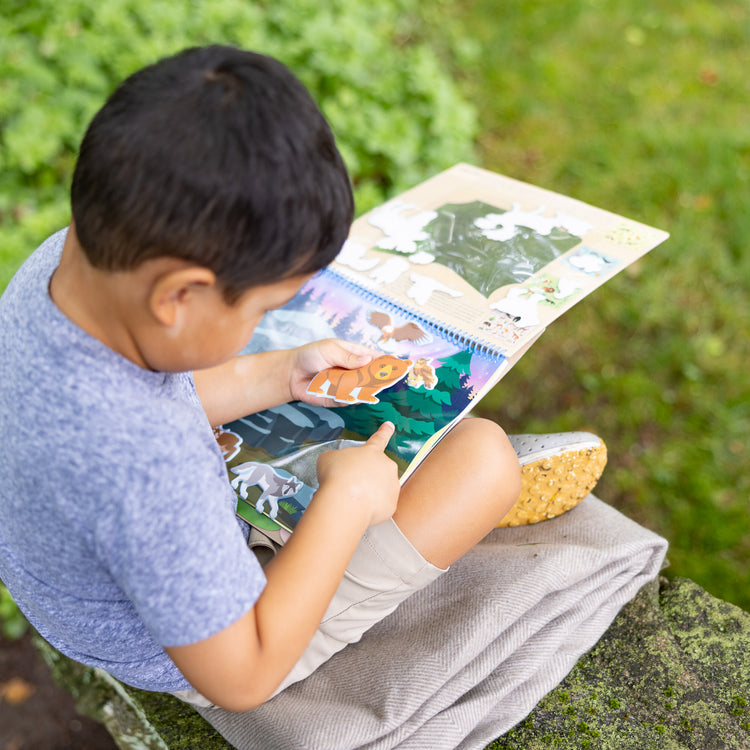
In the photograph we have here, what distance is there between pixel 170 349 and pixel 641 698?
912mm

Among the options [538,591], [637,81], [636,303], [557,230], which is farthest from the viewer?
[637,81]

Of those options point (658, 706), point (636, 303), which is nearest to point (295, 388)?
point (658, 706)

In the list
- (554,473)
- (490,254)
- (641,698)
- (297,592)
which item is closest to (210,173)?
(297,592)

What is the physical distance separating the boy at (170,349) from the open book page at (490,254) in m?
0.48

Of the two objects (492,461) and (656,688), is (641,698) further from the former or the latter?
(492,461)

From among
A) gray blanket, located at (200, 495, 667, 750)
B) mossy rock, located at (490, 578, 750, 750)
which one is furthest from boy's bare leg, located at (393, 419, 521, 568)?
mossy rock, located at (490, 578, 750, 750)

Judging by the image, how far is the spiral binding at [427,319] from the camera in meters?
1.18

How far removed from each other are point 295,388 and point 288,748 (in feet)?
1.74

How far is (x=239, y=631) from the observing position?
2.67 feet

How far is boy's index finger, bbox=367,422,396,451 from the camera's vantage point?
1.07 m

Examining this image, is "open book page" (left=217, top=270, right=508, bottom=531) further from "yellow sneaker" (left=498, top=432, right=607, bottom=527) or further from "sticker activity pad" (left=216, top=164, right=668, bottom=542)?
"yellow sneaker" (left=498, top=432, right=607, bottom=527)

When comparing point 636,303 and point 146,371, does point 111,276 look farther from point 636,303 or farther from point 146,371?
point 636,303

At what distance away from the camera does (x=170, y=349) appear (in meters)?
0.81

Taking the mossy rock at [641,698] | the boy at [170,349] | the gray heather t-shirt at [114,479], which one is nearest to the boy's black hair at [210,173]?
the boy at [170,349]
